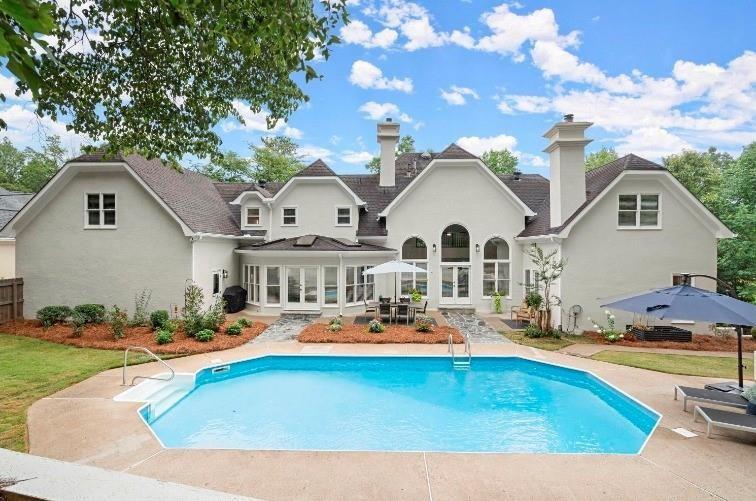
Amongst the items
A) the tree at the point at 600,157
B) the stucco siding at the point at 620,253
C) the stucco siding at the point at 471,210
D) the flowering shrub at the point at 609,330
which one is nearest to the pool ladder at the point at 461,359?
the stucco siding at the point at 620,253

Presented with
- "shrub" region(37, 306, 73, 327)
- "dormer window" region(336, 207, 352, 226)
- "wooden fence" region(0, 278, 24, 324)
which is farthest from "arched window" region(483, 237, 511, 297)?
"wooden fence" region(0, 278, 24, 324)

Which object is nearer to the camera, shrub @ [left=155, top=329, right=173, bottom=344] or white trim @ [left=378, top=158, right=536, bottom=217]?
shrub @ [left=155, top=329, right=173, bottom=344]

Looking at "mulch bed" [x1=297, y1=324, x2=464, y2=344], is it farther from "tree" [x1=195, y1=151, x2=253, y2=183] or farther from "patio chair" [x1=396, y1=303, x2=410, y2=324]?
"tree" [x1=195, y1=151, x2=253, y2=183]

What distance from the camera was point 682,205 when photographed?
1641 cm

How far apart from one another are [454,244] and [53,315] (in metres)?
19.4

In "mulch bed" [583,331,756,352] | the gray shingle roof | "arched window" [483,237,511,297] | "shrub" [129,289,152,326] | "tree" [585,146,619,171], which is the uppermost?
"tree" [585,146,619,171]

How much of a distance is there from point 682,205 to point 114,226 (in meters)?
25.3

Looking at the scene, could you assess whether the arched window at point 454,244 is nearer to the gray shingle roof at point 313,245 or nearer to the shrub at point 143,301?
the gray shingle roof at point 313,245

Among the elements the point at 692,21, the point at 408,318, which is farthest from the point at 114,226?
the point at 692,21

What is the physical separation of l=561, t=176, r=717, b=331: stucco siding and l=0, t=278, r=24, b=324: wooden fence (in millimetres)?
24423

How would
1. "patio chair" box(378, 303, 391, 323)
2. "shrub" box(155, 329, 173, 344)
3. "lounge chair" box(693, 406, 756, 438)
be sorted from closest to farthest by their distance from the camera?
"lounge chair" box(693, 406, 756, 438), "shrub" box(155, 329, 173, 344), "patio chair" box(378, 303, 391, 323)

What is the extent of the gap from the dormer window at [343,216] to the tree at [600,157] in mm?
34854

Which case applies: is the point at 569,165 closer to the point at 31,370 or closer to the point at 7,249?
the point at 31,370

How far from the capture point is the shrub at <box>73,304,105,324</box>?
16.6 meters
